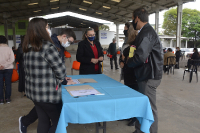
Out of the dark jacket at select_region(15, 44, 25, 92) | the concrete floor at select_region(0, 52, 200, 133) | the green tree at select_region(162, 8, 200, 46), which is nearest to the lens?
the concrete floor at select_region(0, 52, 200, 133)

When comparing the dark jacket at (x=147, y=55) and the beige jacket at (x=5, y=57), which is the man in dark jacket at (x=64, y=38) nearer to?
the dark jacket at (x=147, y=55)

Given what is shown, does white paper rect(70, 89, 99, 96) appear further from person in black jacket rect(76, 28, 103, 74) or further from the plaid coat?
person in black jacket rect(76, 28, 103, 74)

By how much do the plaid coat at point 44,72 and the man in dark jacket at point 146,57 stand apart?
822mm

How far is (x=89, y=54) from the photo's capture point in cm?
303

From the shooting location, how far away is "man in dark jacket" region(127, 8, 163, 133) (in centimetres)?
178

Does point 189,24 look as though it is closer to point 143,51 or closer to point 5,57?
point 5,57

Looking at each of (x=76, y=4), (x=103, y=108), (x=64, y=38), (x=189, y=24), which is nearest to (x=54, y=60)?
(x=103, y=108)

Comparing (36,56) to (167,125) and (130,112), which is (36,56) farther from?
(167,125)

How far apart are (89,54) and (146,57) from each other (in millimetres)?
1418

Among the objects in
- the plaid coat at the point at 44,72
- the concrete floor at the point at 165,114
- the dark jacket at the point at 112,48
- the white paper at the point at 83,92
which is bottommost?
the concrete floor at the point at 165,114

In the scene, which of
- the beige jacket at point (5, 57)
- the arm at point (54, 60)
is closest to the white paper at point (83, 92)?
the arm at point (54, 60)

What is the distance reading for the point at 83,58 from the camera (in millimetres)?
3000

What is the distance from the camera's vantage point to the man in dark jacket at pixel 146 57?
1.78 meters

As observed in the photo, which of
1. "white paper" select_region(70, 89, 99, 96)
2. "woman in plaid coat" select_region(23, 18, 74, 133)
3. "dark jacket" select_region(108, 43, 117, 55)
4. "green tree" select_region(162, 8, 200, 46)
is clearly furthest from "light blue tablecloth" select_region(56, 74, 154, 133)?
"green tree" select_region(162, 8, 200, 46)
